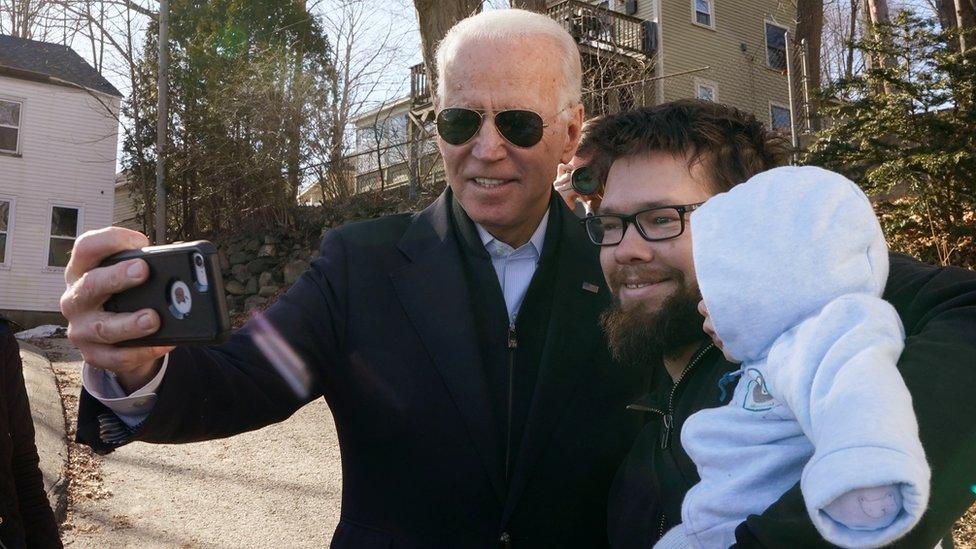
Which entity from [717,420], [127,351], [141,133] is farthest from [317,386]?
[141,133]

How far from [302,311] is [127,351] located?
0.75 meters

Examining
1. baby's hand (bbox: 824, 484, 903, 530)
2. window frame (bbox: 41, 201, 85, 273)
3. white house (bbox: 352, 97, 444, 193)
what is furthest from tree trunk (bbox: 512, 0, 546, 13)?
window frame (bbox: 41, 201, 85, 273)

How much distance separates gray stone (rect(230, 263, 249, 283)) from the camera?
2088cm

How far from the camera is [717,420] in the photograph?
168 centimetres

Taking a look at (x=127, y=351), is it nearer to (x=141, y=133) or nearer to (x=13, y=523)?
(x=13, y=523)

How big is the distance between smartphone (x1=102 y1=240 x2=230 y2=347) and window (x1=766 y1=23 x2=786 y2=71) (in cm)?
2816

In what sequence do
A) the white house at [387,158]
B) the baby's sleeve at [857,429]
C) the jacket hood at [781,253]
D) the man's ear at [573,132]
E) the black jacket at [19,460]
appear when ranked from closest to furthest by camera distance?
1. the baby's sleeve at [857,429]
2. the jacket hood at [781,253]
3. the man's ear at [573,132]
4. the black jacket at [19,460]
5. the white house at [387,158]

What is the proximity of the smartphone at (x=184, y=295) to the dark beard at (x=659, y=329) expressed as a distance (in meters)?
1.12

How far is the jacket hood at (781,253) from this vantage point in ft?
5.05

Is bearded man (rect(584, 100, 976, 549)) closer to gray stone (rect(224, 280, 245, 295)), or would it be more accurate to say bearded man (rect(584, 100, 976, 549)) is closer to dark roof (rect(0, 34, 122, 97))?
gray stone (rect(224, 280, 245, 295))

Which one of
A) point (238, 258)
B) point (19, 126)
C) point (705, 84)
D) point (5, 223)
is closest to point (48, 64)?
point (19, 126)

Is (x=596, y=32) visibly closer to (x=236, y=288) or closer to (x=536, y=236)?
(x=236, y=288)

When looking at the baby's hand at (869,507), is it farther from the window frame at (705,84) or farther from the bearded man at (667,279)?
the window frame at (705,84)

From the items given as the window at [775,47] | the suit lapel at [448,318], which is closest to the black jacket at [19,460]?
the suit lapel at [448,318]
